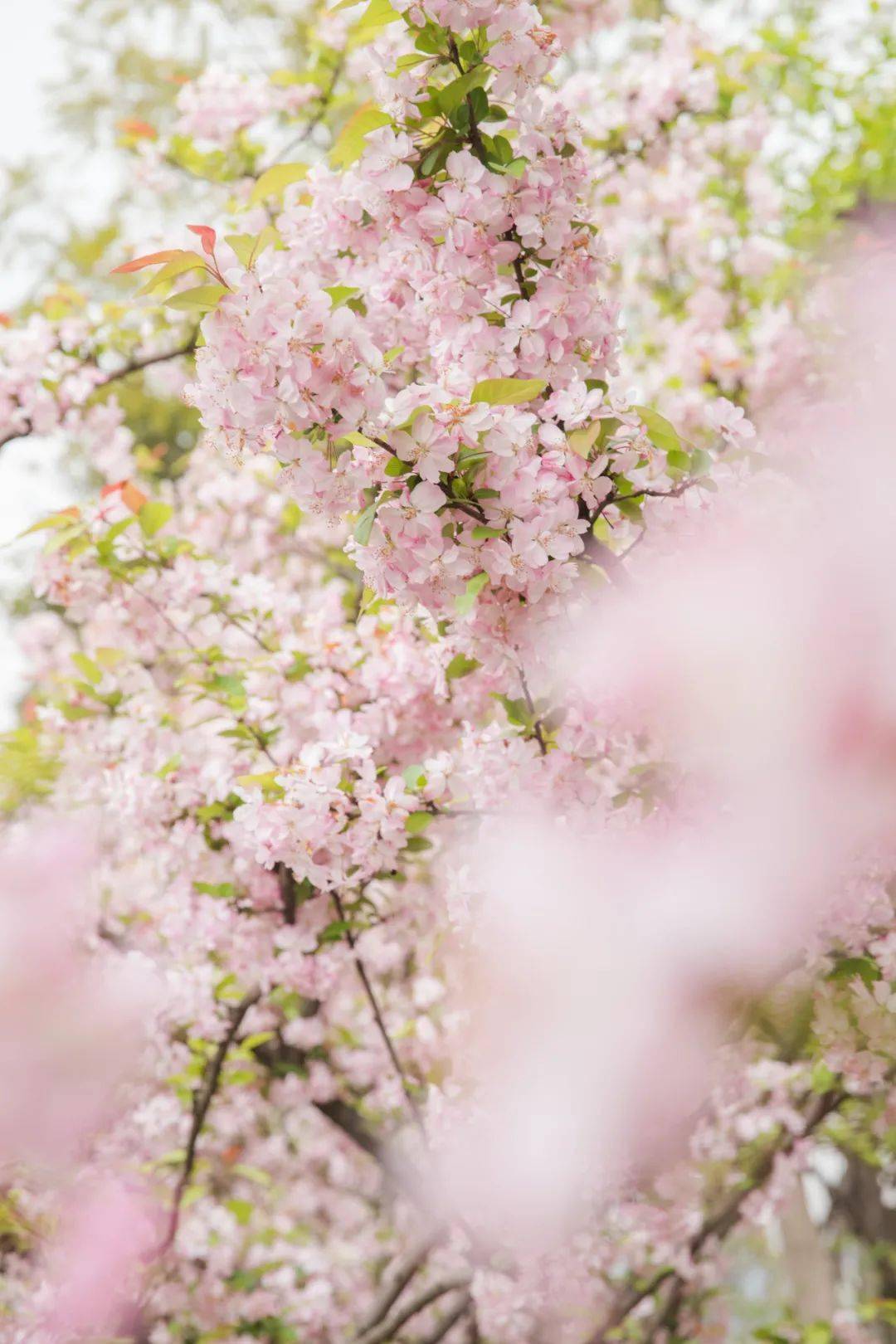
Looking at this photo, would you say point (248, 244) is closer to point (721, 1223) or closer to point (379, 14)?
point (379, 14)

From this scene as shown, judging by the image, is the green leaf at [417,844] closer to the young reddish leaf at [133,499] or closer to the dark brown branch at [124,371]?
the young reddish leaf at [133,499]

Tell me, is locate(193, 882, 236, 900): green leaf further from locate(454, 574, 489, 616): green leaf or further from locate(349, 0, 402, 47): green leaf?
locate(349, 0, 402, 47): green leaf

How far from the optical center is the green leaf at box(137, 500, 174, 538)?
260 cm

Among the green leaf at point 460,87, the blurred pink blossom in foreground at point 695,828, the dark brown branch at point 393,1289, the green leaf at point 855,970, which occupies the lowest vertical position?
the dark brown branch at point 393,1289

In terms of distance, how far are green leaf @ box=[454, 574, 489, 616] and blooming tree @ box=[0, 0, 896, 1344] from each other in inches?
1.0

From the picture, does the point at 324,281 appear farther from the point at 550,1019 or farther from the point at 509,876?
the point at 550,1019

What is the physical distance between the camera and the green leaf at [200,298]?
4.41 feet

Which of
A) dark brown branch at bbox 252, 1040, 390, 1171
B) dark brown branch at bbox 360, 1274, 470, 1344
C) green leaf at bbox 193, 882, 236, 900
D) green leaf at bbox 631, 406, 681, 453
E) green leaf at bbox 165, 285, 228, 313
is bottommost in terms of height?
dark brown branch at bbox 360, 1274, 470, 1344

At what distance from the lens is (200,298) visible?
4.44 feet

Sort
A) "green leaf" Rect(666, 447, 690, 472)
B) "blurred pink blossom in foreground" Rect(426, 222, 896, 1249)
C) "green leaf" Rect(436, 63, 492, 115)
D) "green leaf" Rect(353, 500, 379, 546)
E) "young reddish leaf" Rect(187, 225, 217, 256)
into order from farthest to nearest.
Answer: "green leaf" Rect(666, 447, 690, 472), "green leaf" Rect(436, 63, 492, 115), "green leaf" Rect(353, 500, 379, 546), "young reddish leaf" Rect(187, 225, 217, 256), "blurred pink blossom in foreground" Rect(426, 222, 896, 1249)

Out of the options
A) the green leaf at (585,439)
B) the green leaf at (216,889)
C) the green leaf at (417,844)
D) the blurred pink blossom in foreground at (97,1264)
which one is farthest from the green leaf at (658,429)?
the blurred pink blossom in foreground at (97,1264)

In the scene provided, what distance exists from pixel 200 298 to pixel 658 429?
74 centimetres

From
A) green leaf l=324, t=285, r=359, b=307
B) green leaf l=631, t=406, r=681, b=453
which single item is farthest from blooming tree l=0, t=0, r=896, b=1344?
green leaf l=324, t=285, r=359, b=307

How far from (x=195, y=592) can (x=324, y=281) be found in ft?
3.50
